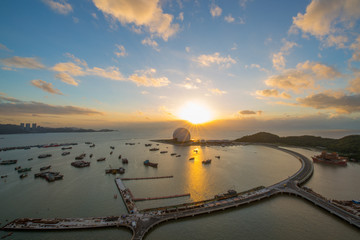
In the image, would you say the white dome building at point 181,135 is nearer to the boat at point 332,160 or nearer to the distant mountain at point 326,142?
the distant mountain at point 326,142

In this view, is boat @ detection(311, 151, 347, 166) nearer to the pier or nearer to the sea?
the sea

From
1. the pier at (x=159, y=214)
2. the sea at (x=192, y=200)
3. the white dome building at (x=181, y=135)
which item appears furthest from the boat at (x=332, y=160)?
the white dome building at (x=181, y=135)

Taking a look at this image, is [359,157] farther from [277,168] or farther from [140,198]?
[140,198]

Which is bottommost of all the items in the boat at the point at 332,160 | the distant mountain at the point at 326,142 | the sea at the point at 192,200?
the sea at the point at 192,200

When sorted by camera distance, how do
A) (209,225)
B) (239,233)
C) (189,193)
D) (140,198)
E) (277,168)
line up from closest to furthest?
1. (239,233)
2. (209,225)
3. (140,198)
4. (189,193)
5. (277,168)

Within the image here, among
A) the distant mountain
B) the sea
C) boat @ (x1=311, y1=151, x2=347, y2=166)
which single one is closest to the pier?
the sea

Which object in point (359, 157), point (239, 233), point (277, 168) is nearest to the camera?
point (239, 233)

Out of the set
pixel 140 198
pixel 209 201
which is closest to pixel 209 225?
pixel 209 201

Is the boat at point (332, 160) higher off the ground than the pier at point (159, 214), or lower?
higher
